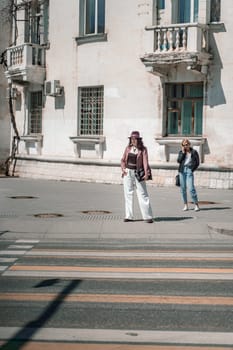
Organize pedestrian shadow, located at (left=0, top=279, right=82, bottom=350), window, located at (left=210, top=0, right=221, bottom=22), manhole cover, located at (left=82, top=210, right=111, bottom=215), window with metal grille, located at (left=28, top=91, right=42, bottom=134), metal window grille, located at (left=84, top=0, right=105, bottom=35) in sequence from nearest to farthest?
pedestrian shadow, located at (left=0, top=279, right=82, bottom=350) → manhole cover, located at (left=82, top=210, right=111, bottom=215) → window, located at (left=210, top=0, right=221, bottom=22) → metal window grille, located at (left=84, top=0, right=105, bottom=35) → window with metal grille, located at (left=28, top=91, right=42, bottom=134)

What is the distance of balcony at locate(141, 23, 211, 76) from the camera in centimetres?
2094

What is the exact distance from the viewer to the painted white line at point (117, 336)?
545 cm

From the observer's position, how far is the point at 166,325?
234 inches

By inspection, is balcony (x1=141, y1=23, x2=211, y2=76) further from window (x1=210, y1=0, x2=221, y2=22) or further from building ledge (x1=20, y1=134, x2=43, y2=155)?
building ledge (x1=20, y1=134, x2=43, y2=155)

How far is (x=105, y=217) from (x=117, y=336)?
8.59 meters

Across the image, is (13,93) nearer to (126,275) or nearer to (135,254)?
(135,254)

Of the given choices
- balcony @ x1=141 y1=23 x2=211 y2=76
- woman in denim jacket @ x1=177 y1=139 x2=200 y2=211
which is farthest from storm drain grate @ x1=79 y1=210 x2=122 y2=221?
balcony @ x1=141 y1=23 x2=211 y2=76

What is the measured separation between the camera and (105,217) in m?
14.2

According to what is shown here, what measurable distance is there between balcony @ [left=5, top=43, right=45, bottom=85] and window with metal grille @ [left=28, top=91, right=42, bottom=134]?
897 mm

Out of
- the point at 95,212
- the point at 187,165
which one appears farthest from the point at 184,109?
the point at 95,212

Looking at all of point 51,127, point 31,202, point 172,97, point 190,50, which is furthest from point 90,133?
point 31,202

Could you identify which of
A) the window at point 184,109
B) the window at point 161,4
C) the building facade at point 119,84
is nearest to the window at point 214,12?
the building facade at point 119,84

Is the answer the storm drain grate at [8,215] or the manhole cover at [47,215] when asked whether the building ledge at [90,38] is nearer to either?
the manhole cover at [47,215]

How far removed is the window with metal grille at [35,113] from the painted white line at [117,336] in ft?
72.1
